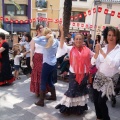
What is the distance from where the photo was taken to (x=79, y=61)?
3461mm

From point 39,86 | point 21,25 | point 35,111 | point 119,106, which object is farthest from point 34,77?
point 21,25

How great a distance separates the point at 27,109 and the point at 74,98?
3.28 feet

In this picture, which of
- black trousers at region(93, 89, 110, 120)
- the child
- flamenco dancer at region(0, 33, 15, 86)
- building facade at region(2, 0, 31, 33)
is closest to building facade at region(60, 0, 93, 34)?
building facade at region(2, 0, 31, 33)

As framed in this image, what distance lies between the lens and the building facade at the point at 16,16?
2647 centimetres

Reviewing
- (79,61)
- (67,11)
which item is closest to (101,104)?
(79,61)

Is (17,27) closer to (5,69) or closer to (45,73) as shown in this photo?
(5,69)

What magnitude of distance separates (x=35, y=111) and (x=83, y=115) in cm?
89

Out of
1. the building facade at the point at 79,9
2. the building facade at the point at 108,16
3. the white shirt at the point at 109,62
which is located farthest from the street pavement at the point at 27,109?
the building facade at the point at 79,9

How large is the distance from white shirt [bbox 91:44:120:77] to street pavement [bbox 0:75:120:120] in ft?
3.71

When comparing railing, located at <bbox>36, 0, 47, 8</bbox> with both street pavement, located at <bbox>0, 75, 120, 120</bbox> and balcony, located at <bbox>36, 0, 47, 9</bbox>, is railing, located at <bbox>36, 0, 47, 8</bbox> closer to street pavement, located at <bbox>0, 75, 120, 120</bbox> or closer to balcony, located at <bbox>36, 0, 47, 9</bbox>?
balcony, located at <bbox>36, 0, 47, 9</bbox>

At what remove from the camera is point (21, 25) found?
26891 mm

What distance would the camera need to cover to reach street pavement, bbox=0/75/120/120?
3.75m

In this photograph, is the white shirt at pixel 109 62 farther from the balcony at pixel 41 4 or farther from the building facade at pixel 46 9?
the balcony at pixel 41 4

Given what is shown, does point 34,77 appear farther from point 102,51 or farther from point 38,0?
Result: point 38,0
